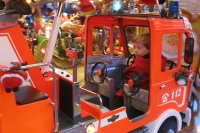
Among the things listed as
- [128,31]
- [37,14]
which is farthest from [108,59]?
[37,14]

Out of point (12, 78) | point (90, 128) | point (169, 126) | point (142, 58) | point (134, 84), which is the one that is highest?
point (12, 78)

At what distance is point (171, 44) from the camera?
3.52 meters

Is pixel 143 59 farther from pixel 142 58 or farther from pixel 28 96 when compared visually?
pixel 28 96

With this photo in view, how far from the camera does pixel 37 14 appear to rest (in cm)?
651

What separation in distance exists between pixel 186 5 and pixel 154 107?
2257 millimetres

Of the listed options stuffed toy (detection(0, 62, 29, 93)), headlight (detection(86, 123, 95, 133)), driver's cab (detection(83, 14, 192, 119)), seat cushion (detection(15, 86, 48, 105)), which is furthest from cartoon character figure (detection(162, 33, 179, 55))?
stuffed toy (detection(0, 62, 29, 93))

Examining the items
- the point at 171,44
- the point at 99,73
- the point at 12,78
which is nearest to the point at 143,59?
the point at 99,73

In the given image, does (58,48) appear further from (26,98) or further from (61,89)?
(26,98)

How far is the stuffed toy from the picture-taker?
1430mm

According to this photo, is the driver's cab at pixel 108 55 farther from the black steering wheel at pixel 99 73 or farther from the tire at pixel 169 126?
the tire at pixel 169 126

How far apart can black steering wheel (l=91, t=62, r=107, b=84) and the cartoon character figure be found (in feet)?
3.15

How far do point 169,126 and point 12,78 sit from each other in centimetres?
201

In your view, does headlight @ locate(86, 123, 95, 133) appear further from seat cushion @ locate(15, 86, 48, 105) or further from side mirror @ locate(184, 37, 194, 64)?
side mirror @ locate(184, 37, 194, 64)

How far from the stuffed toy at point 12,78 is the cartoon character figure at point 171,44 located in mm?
2422
